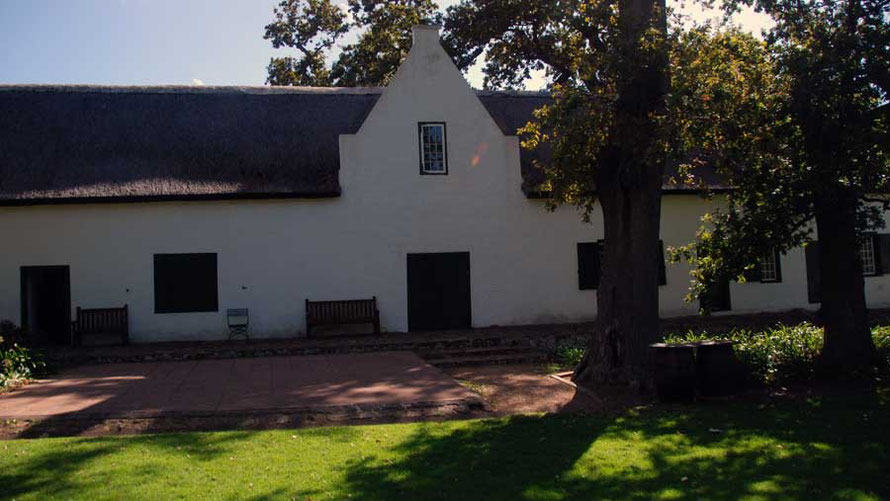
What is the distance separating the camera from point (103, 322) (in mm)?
16766

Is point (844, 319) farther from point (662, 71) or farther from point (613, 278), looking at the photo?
point (662, 71)

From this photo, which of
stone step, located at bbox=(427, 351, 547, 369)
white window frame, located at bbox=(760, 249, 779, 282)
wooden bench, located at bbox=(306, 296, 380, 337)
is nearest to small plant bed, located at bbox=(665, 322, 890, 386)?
stone step, located at bbox=(427, 351, 547, 369)

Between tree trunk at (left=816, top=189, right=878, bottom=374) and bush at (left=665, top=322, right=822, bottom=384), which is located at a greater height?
tree trunk at (left=816, top=189, right=878, bottom=374)

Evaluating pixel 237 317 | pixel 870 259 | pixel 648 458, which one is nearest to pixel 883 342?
pixel 648 458

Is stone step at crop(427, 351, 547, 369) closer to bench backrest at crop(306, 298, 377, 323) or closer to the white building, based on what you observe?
the white building

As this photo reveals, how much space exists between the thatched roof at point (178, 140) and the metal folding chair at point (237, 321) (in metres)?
2.73

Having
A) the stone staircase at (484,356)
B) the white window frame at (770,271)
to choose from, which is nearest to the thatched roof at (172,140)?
the stone staircase at (484,356)

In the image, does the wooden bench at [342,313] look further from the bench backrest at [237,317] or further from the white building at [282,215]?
the bench backrest at [237,317]

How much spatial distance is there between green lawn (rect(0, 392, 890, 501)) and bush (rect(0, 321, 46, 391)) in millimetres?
4751

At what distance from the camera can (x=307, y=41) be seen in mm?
31375

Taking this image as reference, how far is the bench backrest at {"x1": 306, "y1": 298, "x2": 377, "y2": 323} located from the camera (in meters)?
17.5

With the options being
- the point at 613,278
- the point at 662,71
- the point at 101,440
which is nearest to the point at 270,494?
the point at 101,440

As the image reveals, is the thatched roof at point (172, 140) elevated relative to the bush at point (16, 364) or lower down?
elevated

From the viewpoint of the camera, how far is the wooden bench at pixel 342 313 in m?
17.4
